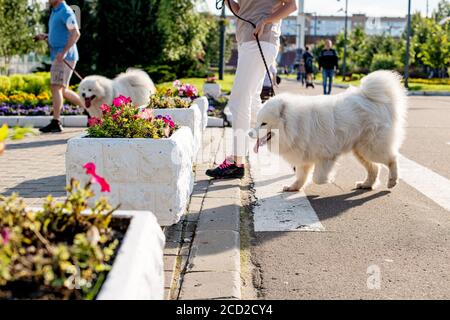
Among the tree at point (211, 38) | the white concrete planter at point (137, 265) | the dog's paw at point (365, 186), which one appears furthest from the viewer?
the tree at point (211, 38)

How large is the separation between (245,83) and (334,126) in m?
1.11

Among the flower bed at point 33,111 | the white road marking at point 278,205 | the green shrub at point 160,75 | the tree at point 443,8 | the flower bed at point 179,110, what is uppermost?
the tree at point 443,8

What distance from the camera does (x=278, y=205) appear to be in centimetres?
507

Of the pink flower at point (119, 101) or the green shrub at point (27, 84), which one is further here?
the green shrub at point (27, 84)

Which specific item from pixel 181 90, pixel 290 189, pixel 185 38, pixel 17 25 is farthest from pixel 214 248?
pixel 17 25

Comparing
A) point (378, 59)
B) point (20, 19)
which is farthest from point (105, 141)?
point (378, 59)

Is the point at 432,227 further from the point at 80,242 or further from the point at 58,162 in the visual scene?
the point at 58,162

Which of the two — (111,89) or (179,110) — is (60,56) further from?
(179,110)

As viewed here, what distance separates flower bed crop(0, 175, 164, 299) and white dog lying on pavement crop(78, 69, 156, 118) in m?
7.39

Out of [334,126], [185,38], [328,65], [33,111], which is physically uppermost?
[185,38]

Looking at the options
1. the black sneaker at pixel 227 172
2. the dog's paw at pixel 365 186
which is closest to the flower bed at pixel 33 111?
the black sneaker at pixel 227 172

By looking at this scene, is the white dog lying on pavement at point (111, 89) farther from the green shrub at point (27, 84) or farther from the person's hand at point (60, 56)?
the green shrub at point (27, 84)

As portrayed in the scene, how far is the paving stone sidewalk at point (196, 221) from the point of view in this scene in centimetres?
310

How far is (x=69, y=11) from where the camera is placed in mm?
9172
